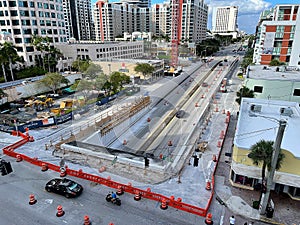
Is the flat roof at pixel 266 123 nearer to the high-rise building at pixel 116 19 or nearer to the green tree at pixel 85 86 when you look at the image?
the green tree at pixel 85 86

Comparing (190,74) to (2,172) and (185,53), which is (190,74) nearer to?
(185,53)

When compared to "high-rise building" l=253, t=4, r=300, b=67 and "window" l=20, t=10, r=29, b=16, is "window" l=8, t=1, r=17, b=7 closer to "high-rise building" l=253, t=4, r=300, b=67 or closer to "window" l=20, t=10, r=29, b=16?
"window" l=20, t=10, r=29, b=16

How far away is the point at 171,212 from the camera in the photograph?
17438mm

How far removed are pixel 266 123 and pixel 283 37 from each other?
1900 inches

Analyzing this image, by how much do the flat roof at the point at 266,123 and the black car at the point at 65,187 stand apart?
14.5 meters

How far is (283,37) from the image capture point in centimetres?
6153

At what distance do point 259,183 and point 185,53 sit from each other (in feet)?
391

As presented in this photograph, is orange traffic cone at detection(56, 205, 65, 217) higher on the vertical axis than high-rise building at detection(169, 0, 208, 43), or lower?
lower

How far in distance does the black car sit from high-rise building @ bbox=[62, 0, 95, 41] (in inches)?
6059

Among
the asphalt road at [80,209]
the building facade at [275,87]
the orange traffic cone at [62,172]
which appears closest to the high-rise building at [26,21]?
the orange traffic cone at [62,172]

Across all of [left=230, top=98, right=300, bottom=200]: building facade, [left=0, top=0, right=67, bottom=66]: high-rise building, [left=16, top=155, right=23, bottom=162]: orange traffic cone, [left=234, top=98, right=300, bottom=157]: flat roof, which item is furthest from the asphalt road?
[left=0, top=0, right=67, bottom=66]: high-rise building

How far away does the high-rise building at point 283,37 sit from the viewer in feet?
196

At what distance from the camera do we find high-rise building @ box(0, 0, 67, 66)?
65500 mm

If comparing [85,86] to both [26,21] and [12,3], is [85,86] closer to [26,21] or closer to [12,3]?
[26,21]
